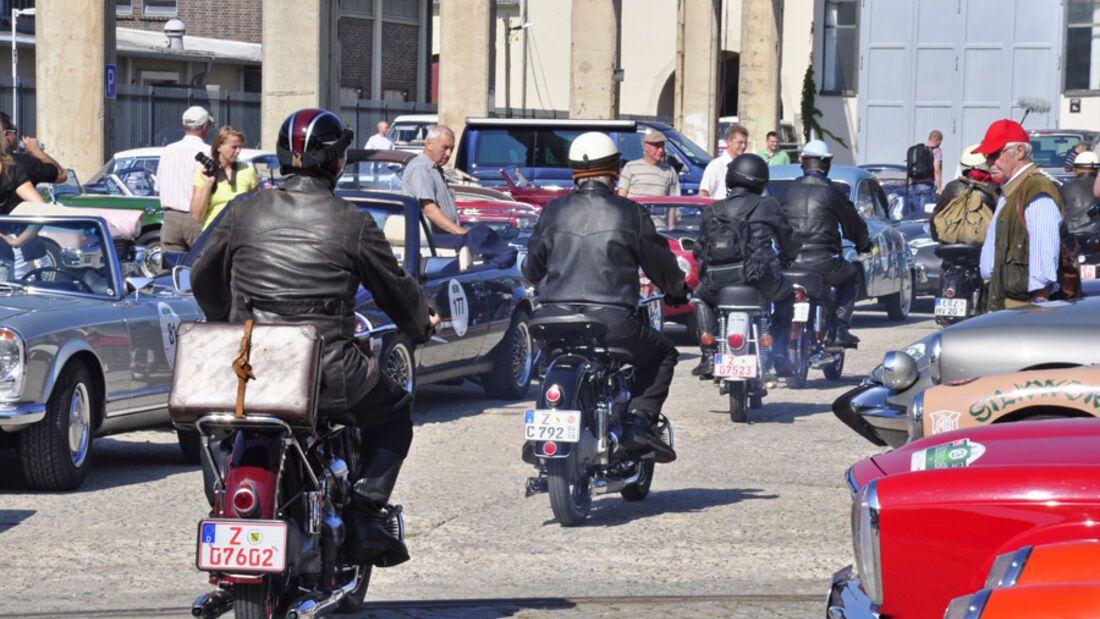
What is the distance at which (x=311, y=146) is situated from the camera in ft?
19.6

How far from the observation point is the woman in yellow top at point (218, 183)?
13320mm

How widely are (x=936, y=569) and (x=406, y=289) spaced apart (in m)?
2.09

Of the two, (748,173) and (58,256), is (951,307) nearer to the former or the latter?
(748,173)

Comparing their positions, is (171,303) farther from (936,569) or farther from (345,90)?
(345,90)

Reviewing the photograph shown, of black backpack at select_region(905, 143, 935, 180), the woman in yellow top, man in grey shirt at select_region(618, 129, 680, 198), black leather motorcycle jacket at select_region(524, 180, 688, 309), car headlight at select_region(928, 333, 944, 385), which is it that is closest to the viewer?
car headlight at select_region(928, 333, 944, 385)

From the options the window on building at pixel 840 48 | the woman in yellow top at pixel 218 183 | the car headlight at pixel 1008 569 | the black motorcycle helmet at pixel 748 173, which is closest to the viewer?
the car headlight at pixel 1008 569

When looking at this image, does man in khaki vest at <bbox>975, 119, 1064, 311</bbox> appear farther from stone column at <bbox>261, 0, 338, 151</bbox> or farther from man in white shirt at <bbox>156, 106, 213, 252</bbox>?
stone column at <bbox>261, 0, 338, 151</bbox>

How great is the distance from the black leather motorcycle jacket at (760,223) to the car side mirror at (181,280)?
3732 mm

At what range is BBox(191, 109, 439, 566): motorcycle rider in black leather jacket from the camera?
19.1ft

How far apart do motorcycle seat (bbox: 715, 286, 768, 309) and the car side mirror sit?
371cm


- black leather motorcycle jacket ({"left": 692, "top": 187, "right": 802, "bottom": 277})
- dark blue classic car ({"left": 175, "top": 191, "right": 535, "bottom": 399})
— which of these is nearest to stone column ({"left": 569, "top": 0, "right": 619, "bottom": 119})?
dark blue classic car ({"left": 175, "top": 191, "right": 535, "bottom": 399})

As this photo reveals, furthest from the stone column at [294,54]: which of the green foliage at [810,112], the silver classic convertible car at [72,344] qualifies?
the green foliage at [810,112]

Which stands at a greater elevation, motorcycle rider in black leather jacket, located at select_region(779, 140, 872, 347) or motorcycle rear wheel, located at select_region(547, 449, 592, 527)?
motorcycle rider in black leather jacket, located at select_region(779, 140, 872, 347)

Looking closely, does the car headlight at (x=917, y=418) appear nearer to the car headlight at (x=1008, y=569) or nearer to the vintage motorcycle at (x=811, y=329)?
the car headlight at (x=1008, y=569)
